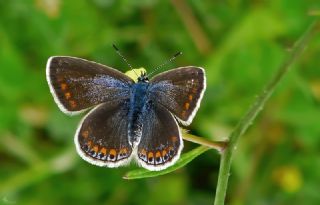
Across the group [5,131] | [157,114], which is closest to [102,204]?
[5,131]

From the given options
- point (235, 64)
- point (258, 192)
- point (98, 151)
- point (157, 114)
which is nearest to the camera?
point (98, 151)

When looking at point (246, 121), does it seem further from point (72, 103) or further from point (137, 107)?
point (72, 103)

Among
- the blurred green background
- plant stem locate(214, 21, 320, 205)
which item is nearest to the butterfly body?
plant stem locate(214, 21, 320, 205)

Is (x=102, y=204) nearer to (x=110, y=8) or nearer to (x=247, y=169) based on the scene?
(x=247, y=169)

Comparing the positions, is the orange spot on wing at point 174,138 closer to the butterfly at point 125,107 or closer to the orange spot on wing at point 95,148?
the butterfly at point 125,107

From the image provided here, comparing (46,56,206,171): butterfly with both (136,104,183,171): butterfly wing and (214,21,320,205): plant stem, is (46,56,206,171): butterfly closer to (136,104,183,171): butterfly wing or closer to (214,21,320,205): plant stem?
(136,104,183,171): butterfly wing

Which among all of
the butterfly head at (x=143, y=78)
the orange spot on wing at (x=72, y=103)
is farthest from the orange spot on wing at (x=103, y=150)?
the butterfly head at (x=143, y=78)
